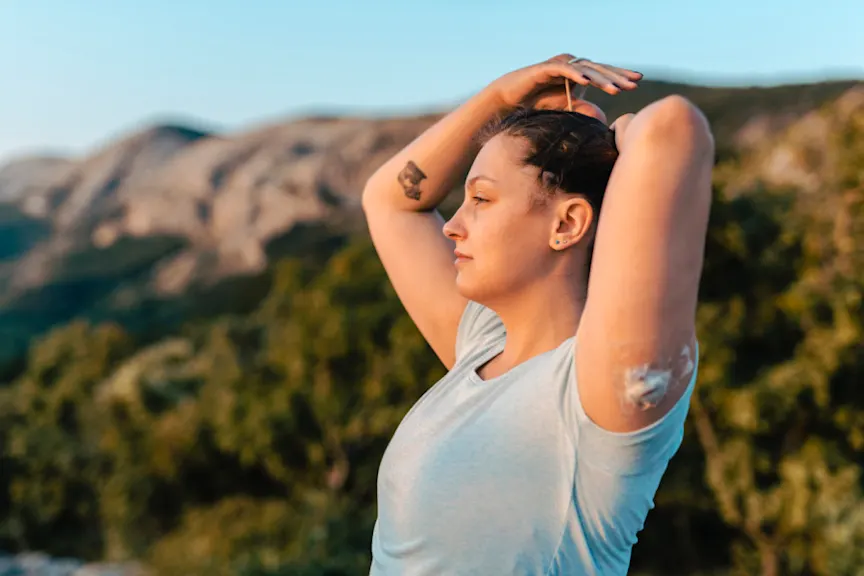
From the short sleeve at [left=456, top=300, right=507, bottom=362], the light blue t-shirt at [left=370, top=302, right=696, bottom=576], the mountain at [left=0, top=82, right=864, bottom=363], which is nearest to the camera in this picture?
the light blue t-shirt at [left=370, top=302, right=696, bottom=576]

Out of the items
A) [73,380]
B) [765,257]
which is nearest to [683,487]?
[765,257]

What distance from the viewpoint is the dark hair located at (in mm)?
1531

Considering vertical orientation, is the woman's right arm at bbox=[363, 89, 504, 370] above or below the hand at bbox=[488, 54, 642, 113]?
below

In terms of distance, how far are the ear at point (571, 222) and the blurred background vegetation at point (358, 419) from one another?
9.10 m

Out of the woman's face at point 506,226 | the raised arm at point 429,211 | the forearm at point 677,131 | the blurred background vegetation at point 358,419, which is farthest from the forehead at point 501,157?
the blurred background vegetation at point 358,419

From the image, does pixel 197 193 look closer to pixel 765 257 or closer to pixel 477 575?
pixel 765 257

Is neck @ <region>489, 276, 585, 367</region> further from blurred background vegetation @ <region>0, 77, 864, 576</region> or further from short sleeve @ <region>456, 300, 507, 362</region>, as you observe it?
blurred background vegetation @ <region>0, 77, 864, 576</region>

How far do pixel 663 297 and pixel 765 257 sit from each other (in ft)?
37.4

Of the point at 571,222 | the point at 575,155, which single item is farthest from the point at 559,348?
the point at 575,155

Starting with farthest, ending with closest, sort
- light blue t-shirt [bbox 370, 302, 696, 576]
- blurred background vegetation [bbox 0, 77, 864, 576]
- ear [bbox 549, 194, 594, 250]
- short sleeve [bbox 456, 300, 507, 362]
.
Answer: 1. blurred background vegetation [bbox 0, 77, 864, 576]
2. short sleeve [bbox 456, 300, 507, 362]
3. ear [bbox 549, 194, 594, 250]
4. light blue t-shirt [bbox 370, 302, 696, 576]

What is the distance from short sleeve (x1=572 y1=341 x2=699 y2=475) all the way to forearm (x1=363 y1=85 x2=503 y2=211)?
2.26 ft

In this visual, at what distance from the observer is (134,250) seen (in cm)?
4369

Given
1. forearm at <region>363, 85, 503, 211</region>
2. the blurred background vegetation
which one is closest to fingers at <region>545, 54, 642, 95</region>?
forearm at <region>363, 85, 503, 211</region>

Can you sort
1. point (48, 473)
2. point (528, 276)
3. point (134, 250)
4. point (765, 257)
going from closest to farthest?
point (528, 276) < point (765, 257) < point (48, 473) < point (134, 250)
